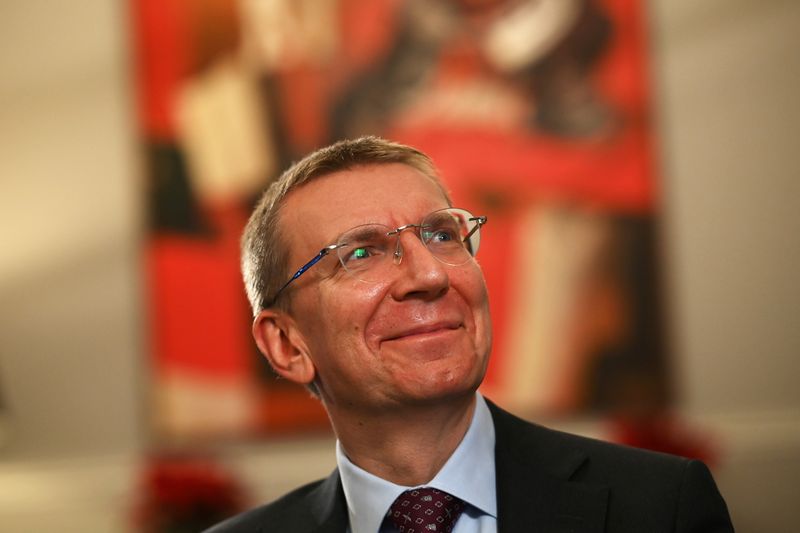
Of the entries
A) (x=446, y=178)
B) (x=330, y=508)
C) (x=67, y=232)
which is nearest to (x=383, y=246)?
(x=330, y=508)

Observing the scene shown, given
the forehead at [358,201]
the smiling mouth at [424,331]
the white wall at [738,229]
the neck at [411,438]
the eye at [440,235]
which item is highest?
the forehead at [358,201]

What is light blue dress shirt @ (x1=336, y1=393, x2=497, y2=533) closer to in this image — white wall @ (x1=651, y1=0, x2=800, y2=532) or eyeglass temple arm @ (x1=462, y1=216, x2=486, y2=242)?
eyeglass temple arm @ (x1=462, y1=216, x2=486, y2=242)

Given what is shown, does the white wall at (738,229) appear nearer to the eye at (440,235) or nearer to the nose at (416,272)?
the eye at (440,235)

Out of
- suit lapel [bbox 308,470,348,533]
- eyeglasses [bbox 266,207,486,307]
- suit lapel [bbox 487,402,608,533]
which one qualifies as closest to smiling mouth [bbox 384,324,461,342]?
eyeglasses [bbox 266,207,486,307]

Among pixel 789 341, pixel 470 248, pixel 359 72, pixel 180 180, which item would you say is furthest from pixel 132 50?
pixel 789 341

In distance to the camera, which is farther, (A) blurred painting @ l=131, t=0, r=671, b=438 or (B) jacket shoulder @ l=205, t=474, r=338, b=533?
(A) blurred painting @ l=131, t=0, r=671, b=438

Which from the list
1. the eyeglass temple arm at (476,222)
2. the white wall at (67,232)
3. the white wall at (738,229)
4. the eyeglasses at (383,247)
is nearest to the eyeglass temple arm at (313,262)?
Result: the eyeglasses at (383,247)

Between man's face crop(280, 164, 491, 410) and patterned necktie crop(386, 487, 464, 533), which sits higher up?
man's face crop(280, 164, 491, 410)

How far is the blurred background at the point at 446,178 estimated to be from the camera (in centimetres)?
462

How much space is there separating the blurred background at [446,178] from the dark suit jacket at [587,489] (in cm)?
268

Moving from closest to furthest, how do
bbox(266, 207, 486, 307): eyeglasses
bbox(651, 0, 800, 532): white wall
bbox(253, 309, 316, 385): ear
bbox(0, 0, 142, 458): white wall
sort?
bbox(266, 207, 486, 307): eyeglasses < bbox(253, 309, 316, 385): ear < bbox(0, 0, 142, 458): white wall < bbox(651, 0, 800, 532): white wall

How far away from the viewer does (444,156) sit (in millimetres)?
4941

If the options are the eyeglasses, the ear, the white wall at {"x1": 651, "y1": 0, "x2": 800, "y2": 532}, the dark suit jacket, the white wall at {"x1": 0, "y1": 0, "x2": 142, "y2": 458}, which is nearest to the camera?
the dark suit jacket

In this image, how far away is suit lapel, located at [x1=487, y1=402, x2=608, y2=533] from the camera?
1867 millimetres
